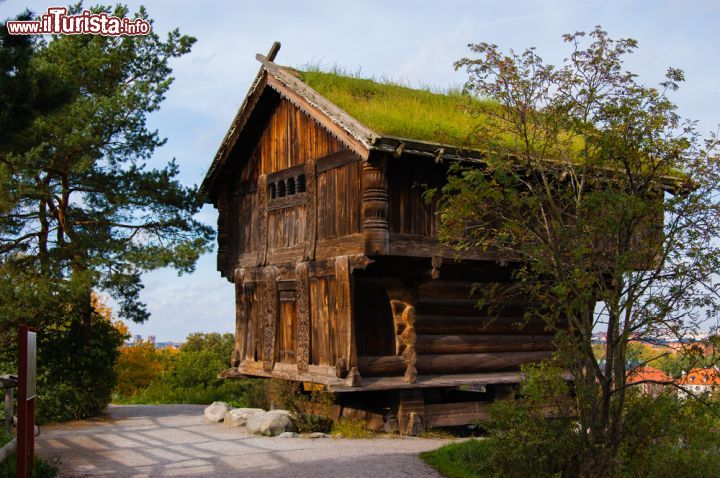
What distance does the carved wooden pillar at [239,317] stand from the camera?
20016 mm

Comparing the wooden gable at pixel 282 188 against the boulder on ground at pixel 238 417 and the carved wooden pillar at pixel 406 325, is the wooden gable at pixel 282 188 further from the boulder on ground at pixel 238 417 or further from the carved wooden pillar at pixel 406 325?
the boulder on ground at pixel 238 417

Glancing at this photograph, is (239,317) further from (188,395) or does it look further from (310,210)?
(188,395)

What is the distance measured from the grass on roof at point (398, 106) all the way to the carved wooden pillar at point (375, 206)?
806mm

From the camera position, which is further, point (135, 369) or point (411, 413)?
point (135, 369)

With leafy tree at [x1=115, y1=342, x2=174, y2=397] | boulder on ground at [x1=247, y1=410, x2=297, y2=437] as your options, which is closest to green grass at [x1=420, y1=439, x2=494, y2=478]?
boulder on ground at [x1=247, y1=410, x2=297, y2=437]

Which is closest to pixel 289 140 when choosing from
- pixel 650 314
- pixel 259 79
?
pixel 259 79

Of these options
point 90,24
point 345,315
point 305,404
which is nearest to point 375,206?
point 345,315

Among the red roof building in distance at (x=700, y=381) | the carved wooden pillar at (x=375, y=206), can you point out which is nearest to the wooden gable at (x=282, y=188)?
the carved wooden pillar at (x=375, y=206)

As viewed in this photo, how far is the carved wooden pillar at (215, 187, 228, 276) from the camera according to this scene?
2081 cm

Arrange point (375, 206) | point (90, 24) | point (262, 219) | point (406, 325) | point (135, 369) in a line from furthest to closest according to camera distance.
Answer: point (135, 369) < point (90, 24) < point (262, 219) < point (406, 325) < point (375, 206)

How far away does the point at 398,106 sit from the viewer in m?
17.6

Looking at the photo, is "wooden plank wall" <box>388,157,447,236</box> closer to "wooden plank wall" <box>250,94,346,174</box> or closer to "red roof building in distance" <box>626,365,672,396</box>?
"wooden plank wall" <box>250,94,346,174</box>

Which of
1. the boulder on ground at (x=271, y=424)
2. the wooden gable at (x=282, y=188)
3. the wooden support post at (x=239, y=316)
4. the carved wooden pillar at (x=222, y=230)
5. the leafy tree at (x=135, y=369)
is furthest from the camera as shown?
the leafy tree at (x=135, y=369)

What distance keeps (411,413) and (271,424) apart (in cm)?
274
